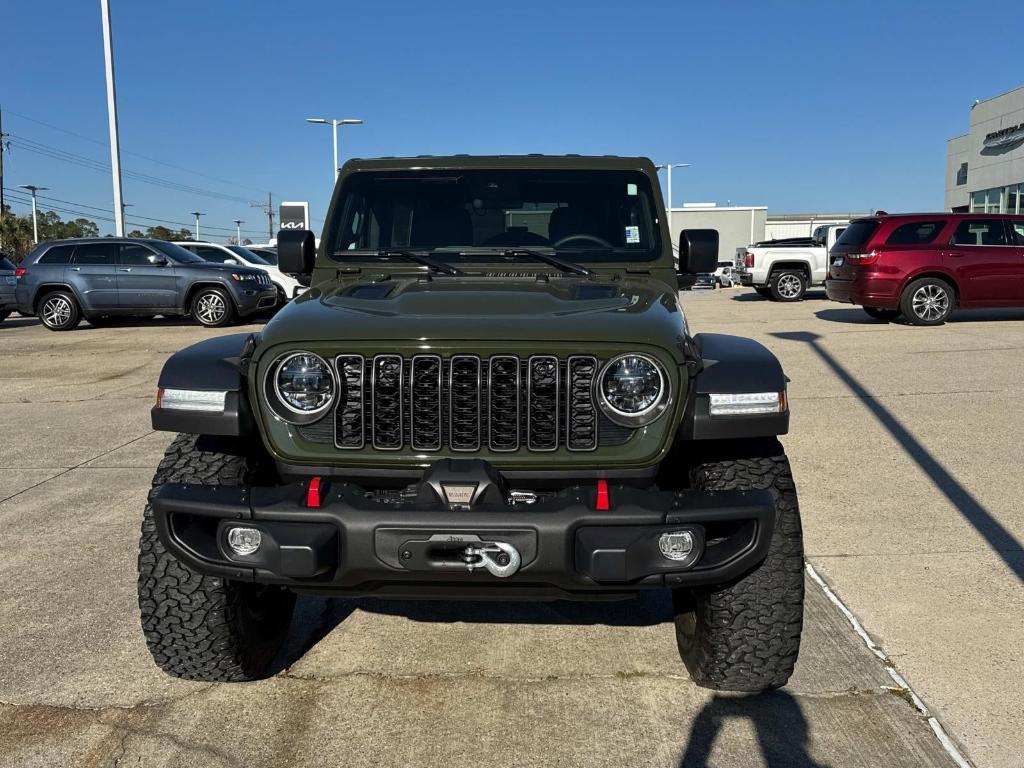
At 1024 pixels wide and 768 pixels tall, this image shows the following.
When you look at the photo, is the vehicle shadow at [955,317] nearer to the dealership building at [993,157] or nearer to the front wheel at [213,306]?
the front wheel at [213,306]

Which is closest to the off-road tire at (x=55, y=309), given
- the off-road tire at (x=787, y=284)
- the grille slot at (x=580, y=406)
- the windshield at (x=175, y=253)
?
the windshield at (x=175, y=253)

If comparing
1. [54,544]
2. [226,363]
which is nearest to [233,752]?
[226,363]

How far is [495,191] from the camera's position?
4.33m

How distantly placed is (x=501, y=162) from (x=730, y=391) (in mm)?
2089

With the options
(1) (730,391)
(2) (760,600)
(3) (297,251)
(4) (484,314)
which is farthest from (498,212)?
(2) (760,600)

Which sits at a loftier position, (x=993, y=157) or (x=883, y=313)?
(x=993, y=157)

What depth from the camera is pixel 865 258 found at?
13.3 meters

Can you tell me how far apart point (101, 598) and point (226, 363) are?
1697 mm

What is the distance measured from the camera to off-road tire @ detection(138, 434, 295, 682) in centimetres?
301

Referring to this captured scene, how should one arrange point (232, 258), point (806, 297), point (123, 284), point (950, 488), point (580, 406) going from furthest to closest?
point (806, 297) → point (232, 258) → point (123, 284) → point (950, 488) → point (580, 406)

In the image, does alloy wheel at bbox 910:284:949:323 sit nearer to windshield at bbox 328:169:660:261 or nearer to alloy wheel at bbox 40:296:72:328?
windshield at bbox 328:169:660:261

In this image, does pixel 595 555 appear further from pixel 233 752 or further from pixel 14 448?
pixel 14 448

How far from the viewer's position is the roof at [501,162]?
4391 mm

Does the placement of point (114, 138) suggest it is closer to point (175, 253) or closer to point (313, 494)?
point (175, 253)
